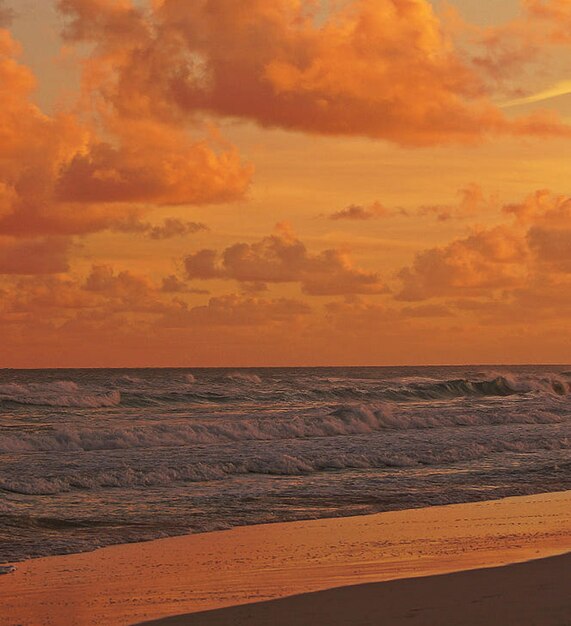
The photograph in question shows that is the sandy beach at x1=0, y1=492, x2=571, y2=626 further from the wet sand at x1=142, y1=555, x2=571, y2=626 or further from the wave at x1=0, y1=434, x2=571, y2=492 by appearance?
the wave at x1=0, y1=434, x2=571, y2=492

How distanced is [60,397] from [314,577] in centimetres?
4741

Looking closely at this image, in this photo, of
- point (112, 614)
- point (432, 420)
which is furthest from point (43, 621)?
point (432, 420)

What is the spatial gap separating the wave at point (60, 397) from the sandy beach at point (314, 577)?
40.5 meters

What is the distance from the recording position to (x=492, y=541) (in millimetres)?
14609

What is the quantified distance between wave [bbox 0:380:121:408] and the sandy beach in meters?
40.5

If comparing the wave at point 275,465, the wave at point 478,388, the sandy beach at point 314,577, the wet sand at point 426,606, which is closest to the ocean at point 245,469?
the wave at point 275,465

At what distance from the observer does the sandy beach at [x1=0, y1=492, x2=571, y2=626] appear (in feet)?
33.8

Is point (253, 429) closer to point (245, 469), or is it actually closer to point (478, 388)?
point (245, 469)

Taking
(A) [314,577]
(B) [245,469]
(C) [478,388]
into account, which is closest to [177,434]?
(B) [245,469]

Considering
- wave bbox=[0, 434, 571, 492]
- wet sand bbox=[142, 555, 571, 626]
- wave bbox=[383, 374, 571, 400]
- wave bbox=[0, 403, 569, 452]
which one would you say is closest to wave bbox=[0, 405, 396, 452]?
wave bbox=[0, 403, 569, 452]

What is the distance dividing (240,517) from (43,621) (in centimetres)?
695

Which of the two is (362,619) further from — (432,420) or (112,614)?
(432,420)

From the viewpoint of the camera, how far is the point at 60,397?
189ft

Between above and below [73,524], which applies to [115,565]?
below
